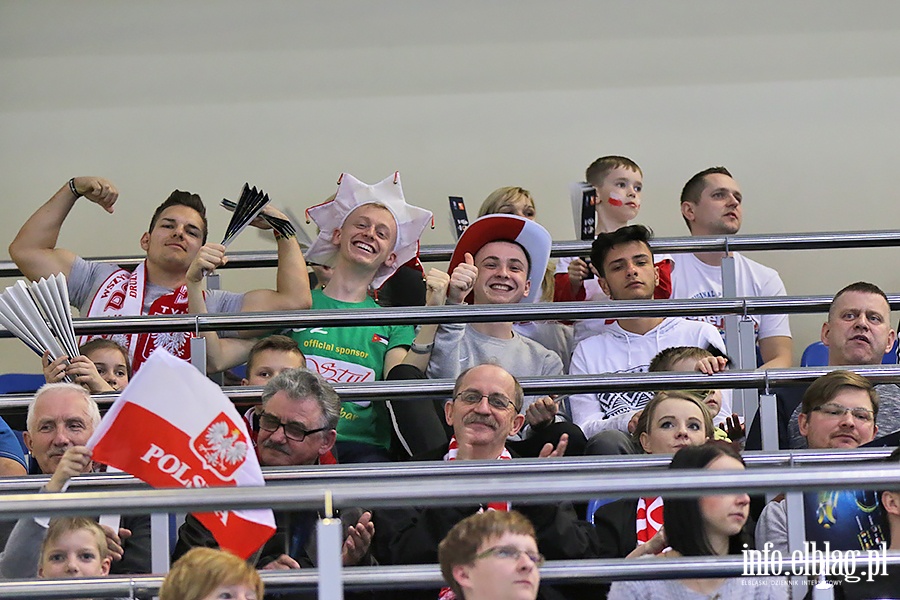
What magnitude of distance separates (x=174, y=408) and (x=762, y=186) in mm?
3704

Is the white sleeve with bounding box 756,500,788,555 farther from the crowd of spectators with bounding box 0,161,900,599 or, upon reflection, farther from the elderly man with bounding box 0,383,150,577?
the elderly man with bounding box 0,383,150,577

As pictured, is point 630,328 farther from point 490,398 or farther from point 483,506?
point 483,506

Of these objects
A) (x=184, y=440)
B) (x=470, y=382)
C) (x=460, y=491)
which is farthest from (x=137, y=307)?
(x=460, y=491)

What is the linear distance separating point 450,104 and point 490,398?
267 centimetres

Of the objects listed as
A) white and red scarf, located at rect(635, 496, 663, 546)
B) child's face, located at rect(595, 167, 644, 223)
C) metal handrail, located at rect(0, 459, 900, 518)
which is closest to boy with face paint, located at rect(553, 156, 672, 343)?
child's face, located at rect(595, 167, 644, 223)

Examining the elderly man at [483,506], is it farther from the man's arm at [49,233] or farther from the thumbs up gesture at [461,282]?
the man's arm at [49,233]

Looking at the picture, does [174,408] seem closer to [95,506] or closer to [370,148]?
[95,506]

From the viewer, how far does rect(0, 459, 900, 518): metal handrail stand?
1801mm

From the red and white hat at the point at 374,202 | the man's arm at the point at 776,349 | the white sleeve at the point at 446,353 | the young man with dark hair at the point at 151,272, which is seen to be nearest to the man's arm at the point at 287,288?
the young man with dark hair at the point at 151,272

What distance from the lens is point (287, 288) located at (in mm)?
3779

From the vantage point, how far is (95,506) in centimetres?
181

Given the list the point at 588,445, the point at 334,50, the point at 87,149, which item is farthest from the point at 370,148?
the point at 588,445

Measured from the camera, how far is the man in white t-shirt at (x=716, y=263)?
14.0 feet

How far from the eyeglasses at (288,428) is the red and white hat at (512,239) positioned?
935 mm
